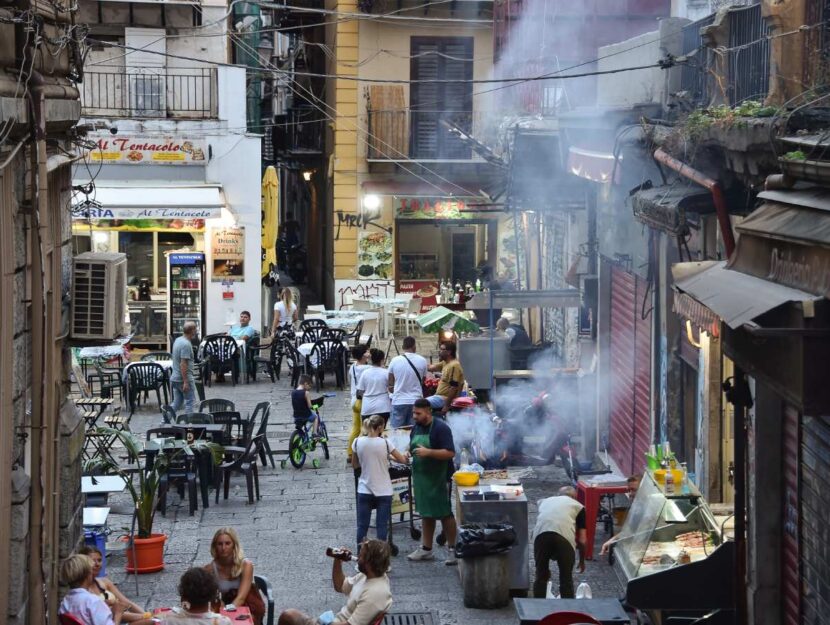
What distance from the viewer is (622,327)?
17469 mm

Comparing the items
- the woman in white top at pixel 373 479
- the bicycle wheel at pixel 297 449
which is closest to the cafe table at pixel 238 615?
the woman in white top at pixel 373 479

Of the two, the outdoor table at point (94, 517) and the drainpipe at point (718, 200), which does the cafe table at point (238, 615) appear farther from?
the drainpipe at point (718, 200)

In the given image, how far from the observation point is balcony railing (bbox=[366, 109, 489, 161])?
32500 millimetres

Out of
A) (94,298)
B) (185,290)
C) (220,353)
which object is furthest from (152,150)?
(94,298)

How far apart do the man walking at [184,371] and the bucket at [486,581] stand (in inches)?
336

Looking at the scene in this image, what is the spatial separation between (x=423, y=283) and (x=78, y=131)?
901 inches

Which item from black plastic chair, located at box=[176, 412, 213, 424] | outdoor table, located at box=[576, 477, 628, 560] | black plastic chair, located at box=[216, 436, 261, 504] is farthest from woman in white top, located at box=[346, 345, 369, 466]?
outdoor table, located at box=[576, 477, 628, 560]

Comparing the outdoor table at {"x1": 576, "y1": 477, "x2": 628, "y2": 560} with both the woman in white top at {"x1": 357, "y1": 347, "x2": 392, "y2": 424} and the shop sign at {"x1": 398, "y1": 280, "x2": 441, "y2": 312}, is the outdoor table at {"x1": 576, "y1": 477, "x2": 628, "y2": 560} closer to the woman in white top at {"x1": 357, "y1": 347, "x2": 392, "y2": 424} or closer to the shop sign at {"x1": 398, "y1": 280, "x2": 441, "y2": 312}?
the woman in white top at {"x1": 357, "y1": 347, "x2": 392, "y2": 424}

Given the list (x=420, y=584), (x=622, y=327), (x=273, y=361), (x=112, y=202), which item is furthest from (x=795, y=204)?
(x=112, y=202)

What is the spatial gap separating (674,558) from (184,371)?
10.5m

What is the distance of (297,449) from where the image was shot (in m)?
18.0

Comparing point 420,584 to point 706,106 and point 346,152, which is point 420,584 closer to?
point 706,106

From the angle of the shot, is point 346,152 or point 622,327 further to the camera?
point 346,152

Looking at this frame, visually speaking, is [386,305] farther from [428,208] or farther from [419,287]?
[419,287]
